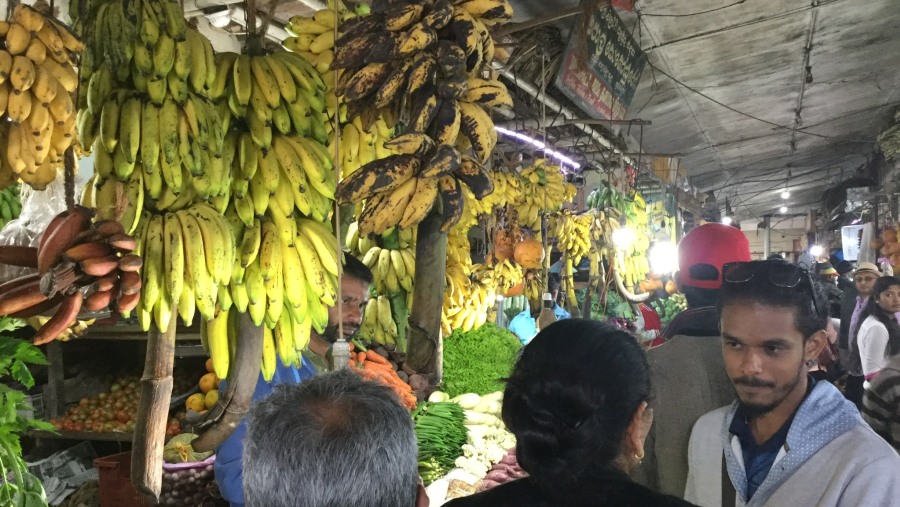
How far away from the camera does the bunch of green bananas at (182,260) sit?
4.01 feet

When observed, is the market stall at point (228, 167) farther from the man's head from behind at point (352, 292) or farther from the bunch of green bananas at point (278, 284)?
the man's head from behind at point (352, 292)

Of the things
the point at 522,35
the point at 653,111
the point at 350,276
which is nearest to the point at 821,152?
the point at 653,111

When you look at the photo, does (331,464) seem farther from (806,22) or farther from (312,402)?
(806,22)

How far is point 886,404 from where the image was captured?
76.3 inches

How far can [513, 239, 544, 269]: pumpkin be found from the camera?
4527 mm

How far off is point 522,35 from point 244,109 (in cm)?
270

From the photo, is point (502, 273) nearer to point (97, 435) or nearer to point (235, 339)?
point (97, 435)

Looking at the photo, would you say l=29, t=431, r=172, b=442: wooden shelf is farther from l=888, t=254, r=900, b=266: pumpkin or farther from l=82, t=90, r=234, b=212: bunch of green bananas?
l=888, t=254, r=900, b=266: pumpkin

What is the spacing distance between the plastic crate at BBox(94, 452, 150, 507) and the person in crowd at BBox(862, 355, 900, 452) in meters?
3.18

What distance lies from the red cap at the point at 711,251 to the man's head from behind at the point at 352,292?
1167mm

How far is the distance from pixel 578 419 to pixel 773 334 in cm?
65

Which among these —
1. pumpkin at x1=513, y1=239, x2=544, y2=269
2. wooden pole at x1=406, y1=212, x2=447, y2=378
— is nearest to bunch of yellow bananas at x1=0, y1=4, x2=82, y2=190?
wooden pole at x1=406, y1=212, x2=447, y2=378

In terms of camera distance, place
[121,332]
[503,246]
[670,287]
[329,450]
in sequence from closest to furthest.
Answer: [329,450]
[121,332]
[503,246]
[670,287]

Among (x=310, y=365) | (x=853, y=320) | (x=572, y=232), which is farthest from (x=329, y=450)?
(x=572, y=232)
